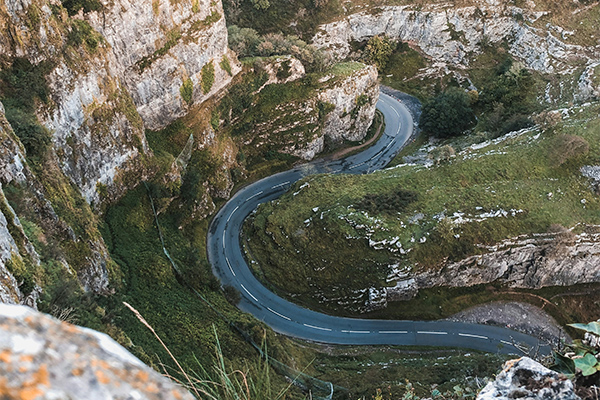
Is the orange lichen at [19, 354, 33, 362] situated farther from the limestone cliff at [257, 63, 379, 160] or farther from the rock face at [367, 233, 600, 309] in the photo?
the limestone cliff at [257, 63, 379, 160]

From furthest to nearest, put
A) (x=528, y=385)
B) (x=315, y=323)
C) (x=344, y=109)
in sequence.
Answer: (x=344, y=109), (x=315, y=323), (x=528, y=385)

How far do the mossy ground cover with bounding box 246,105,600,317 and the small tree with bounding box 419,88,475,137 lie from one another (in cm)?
1690

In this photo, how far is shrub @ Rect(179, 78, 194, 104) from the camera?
52.4 meters

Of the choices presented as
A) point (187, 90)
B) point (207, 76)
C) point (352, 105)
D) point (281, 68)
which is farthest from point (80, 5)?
point (352, 105)

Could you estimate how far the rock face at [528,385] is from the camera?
5.80 meters

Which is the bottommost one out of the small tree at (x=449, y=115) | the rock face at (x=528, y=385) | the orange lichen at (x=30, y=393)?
the small tree at (x=449, y=115)

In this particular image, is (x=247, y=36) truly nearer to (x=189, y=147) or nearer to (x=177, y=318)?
(x=189, y=147)

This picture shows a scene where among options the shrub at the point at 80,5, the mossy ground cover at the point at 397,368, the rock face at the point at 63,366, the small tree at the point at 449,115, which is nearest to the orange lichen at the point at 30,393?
the rock face at the point at 63,366

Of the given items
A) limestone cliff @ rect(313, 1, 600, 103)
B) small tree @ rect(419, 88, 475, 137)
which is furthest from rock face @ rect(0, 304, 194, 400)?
limestone cliff @ rect(313, 1, 600, 103)

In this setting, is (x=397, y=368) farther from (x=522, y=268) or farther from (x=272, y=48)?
(x=272, y=48)

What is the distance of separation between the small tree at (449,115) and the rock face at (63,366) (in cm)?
7327

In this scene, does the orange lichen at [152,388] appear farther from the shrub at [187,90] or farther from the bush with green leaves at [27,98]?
the shrub at [187,90]

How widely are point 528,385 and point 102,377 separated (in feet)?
20.1

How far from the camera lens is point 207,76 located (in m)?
55.4
